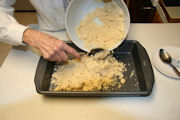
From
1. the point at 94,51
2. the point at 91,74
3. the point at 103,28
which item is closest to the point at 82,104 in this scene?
the point at 91,74

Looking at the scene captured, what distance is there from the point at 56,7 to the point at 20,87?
18.1 inches

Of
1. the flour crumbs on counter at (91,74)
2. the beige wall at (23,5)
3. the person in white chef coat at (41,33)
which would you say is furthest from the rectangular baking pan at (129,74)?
the beige wall at (23,5)

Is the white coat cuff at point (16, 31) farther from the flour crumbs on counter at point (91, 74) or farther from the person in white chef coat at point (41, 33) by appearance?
the flour crumbs on counter at point (91, 74)

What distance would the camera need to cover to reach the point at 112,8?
2.60 feet

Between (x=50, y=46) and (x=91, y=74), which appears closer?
(x=50, y=46)

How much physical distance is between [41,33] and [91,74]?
1.02 ft

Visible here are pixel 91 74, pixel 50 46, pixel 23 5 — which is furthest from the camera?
pixel 23 5

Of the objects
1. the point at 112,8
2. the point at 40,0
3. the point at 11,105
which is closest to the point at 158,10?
the point at 112,8

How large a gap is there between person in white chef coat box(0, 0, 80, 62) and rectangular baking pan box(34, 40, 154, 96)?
0.44 feet

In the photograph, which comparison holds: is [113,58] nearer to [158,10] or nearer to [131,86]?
[131,86]

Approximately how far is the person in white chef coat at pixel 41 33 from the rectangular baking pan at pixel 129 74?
0.13 metres

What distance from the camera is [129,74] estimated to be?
79cm

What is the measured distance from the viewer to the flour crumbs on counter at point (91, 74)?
723 mm

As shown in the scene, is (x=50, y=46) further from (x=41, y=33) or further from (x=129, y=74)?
(x=129, y=74)
